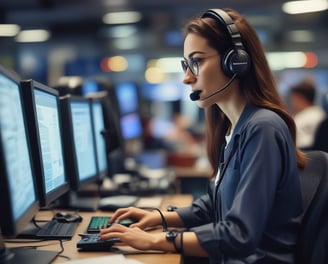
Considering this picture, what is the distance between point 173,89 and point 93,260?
8.59m

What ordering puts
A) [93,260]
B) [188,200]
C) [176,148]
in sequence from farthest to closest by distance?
[176,148] → [188,200] → [93,260]

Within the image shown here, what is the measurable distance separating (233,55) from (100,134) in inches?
40.9

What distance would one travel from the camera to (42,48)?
336 inches

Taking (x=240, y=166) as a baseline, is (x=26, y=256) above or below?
below

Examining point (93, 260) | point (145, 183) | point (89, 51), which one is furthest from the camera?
point (89, 51)

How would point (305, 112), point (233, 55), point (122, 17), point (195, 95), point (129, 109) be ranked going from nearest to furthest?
point (233, 55) → point (195, 95) → point (129, 109) → point (305, 112) → point (122, 17)

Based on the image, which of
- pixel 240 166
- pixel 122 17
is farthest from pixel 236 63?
pixel 122 17

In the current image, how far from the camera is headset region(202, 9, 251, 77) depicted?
50.6 inches

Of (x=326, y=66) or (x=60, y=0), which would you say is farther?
(x=326, y=66)

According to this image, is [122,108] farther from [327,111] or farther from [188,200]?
[327,111]

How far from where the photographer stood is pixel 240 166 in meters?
1.23

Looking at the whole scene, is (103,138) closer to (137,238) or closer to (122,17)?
(137,238)

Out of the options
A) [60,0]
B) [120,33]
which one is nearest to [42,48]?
[120,33]

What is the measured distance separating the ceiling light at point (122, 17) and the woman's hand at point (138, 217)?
190 inches
